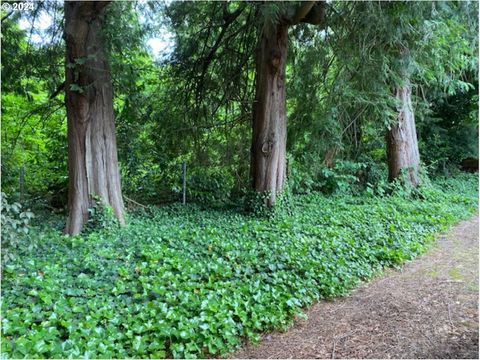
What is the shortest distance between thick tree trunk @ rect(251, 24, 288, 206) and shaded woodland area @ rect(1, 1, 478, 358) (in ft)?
0.11

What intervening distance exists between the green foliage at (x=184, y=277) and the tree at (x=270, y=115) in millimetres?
775

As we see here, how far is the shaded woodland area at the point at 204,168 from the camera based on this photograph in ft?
9.94

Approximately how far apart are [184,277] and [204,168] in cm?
468

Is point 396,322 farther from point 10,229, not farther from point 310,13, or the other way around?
point 310,13

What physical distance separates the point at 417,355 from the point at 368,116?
585 cm

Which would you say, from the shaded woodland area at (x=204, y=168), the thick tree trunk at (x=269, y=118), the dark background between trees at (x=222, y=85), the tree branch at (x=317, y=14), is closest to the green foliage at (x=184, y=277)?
A: the shaded woodland area at (x=204, y=168)

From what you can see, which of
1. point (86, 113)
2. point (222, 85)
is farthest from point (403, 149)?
point (86, 113)

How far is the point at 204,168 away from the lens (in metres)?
8.05

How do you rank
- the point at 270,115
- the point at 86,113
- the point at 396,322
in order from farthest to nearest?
the point at 270,115
the point at 86,113
the point at 396,322

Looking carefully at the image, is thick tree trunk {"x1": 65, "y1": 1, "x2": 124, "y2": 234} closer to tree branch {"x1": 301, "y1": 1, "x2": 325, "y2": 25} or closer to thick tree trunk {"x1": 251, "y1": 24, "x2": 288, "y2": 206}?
thick tree trunk {"x1": 251, "y1": 24, "x2": 288, "y2": 206}

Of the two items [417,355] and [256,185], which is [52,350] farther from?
[256,185]

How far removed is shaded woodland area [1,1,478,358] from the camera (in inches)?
119

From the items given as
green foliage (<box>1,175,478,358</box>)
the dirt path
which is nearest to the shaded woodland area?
green foliage (<box>1,175,478,358</box>)

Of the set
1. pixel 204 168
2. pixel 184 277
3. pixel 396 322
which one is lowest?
pixel 396 322
